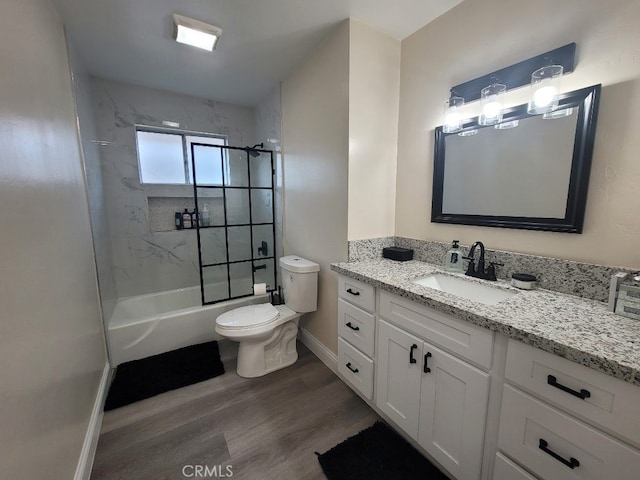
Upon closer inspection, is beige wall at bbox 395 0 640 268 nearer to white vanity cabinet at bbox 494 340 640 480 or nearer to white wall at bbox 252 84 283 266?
white vanity cabinet at bbox 494 340 640 480

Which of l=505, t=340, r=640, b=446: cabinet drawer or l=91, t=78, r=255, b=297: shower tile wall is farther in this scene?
→ l=91, t=78, r=255, b=297: shower tile wall

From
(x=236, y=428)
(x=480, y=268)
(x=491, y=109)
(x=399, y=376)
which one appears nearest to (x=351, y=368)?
(x=399, y=376)

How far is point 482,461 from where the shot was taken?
105cm

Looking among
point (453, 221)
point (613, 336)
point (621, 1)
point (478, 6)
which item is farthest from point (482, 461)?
point (478, 6)

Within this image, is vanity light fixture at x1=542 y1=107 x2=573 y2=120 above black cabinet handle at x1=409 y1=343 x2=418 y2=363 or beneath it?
above

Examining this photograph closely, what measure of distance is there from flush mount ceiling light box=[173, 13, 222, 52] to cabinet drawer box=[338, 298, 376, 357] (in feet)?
6.46

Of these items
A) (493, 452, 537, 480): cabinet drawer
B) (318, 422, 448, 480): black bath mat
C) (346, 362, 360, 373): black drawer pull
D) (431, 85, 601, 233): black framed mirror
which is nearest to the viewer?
(493, 452, 537, 480): cabinet drawer

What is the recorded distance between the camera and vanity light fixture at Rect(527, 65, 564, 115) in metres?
1.20

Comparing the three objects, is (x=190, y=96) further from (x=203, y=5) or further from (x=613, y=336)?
(x=613, y=336)

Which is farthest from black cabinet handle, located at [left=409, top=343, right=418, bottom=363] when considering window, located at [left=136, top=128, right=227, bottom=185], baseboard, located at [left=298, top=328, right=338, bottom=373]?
window, located at [left=136, top=128, right=227, bottom=185]

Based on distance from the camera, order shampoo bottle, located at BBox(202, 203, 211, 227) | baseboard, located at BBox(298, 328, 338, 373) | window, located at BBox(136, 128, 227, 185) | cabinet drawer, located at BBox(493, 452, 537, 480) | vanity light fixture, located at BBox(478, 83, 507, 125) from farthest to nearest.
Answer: shampoo bottle, located at BBox(202, 203, 211, 227) < window, located at BBox(136, 128, 227, 185) < baseboard, located at BBox(298, 328, 338, 373) < vanity light fixture, located at BBox(478, 83, 507, 125) < cabinet drawer, located at BBox(493, 452, 537, 480)

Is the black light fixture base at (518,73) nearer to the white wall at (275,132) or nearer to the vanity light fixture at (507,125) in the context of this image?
the vanity light fixture at (507,125)

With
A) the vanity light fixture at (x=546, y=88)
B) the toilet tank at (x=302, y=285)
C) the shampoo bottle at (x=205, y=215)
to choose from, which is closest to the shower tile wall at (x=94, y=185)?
the shampoo bottle at (x=205, y=215)

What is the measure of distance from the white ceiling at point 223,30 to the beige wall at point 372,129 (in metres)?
0.13
